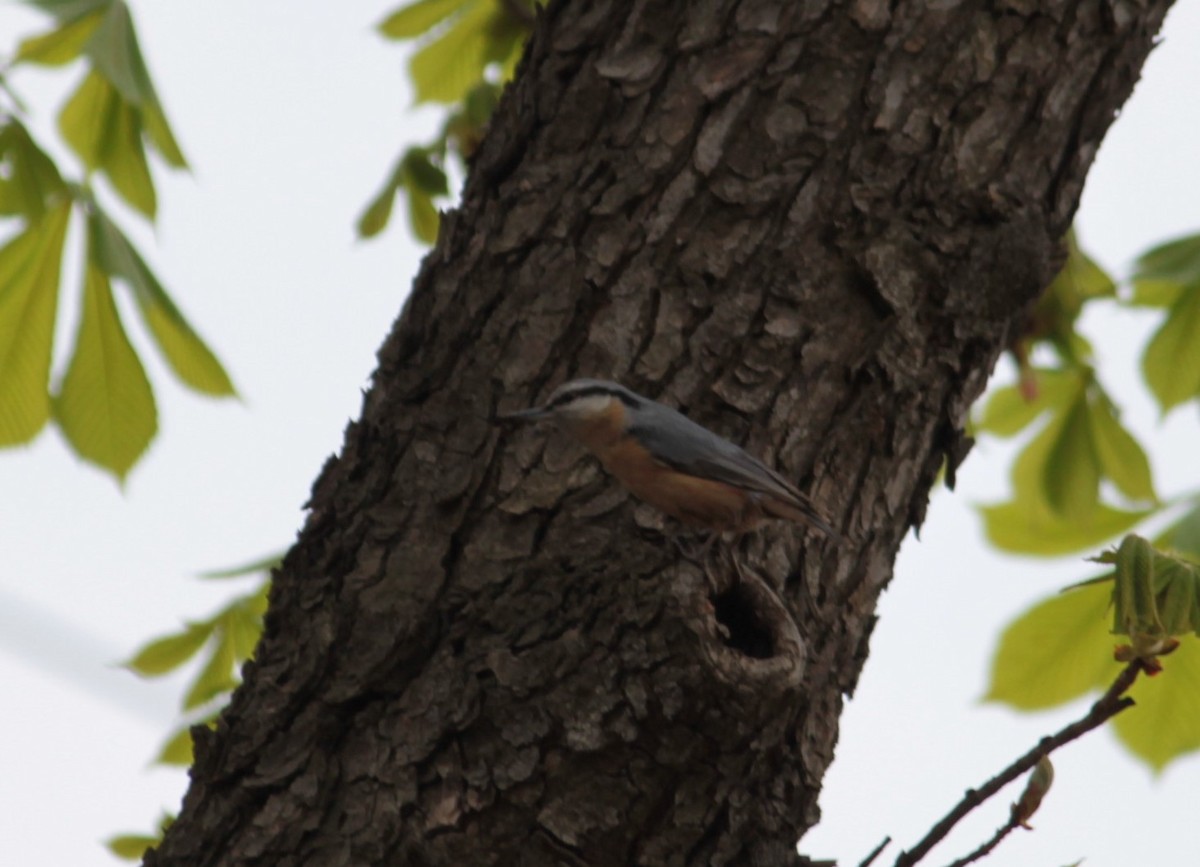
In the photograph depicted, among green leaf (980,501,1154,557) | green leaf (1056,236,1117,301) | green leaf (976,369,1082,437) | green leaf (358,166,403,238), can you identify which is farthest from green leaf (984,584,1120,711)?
green leaf (358,166,403,238)

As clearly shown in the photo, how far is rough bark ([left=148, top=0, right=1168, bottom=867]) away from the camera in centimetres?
202

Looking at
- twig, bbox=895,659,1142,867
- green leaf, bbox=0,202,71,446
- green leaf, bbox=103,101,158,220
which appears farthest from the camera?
green leaf, bbox=103,101,158,220

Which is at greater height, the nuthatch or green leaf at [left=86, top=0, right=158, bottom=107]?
green leaf at [left=86, top=0, right=158, bottom=107]

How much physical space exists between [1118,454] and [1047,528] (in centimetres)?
25

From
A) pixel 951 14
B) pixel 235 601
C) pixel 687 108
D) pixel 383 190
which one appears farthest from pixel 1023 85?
pixel 235 601

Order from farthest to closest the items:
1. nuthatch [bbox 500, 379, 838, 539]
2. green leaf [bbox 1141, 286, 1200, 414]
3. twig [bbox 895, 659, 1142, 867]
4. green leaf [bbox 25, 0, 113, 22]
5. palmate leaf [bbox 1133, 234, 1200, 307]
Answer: green leaf [bbox 1141, 286, 1200, 414]
palmate leaf [bbox 1133, 234, 1200, 307]
green leaf [bbox 25, 0, 113, 22]
nuthatch [bbox 500, 379, 838, 539]
twig [bbox 895, 659, 1142, 867]

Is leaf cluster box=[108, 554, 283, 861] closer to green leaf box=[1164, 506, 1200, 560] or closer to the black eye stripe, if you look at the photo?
the black eye stripe

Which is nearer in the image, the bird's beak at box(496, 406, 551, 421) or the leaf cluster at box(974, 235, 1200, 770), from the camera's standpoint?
the bird's beak at box(496, 406, 551, 421)

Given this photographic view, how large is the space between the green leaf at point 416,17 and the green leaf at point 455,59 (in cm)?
13

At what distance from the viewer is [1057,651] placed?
311cm

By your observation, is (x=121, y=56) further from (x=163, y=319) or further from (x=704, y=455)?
(x=704, y=455)

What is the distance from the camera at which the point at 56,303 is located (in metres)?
2.75

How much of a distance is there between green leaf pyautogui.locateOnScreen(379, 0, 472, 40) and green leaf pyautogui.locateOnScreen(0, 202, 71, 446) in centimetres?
118

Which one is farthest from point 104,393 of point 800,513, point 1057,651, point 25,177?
point 1057,651
